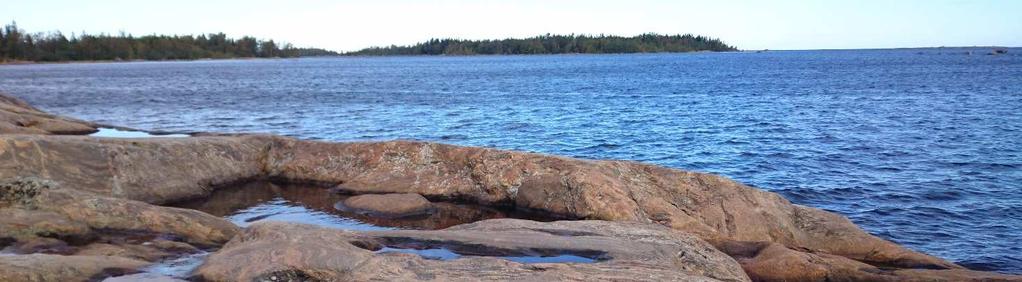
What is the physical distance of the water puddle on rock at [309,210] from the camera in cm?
1210

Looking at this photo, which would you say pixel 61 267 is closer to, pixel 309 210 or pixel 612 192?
pixel 309 210

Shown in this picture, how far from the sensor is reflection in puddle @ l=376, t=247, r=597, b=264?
26.2 feet

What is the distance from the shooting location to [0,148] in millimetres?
11844

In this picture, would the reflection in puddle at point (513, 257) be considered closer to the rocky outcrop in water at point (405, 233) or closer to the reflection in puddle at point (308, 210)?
the rocky outcrop in water at point (405, 233)

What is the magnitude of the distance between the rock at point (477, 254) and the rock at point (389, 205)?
3.12 metres

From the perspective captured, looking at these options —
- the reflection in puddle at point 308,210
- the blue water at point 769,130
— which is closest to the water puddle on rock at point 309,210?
the reflection in puddle at point 308,210

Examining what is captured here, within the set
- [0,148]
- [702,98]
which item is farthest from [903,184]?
[702,98]

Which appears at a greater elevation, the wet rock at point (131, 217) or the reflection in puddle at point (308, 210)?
the wet rock at point (131, 217)

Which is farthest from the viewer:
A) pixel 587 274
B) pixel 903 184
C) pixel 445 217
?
pixel 903 184

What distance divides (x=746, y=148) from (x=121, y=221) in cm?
2311

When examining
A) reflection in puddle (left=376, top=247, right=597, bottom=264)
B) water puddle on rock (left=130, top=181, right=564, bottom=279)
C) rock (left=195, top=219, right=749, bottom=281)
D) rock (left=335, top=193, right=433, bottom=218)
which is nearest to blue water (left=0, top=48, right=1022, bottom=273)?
rock (left=195, top=219, right=749, bottom=281)

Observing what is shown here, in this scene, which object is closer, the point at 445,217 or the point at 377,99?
the point at 445,217

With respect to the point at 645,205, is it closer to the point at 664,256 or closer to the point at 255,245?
the point at 664,256

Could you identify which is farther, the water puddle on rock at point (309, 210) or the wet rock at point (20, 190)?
the water puddle on rock at point (309, 210)
